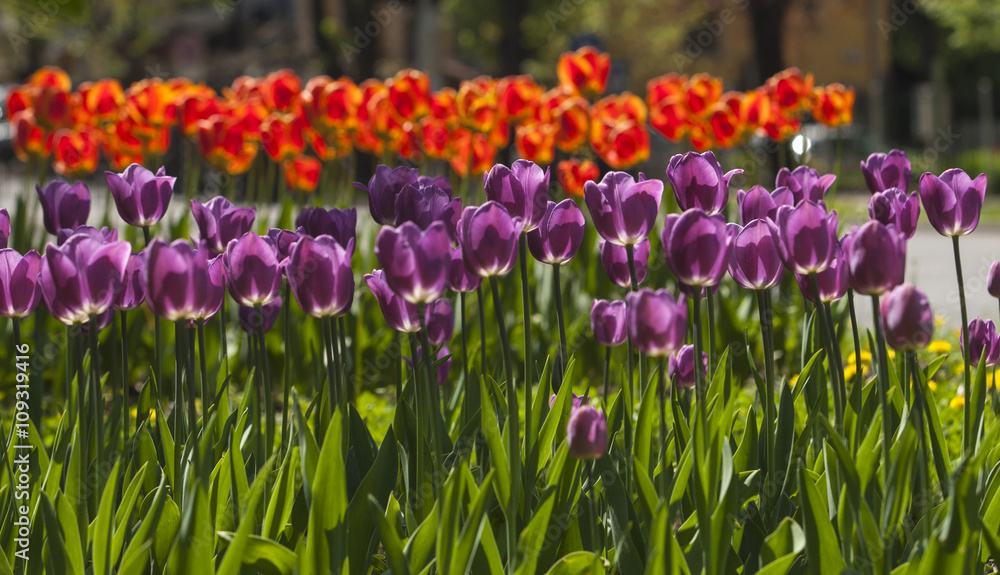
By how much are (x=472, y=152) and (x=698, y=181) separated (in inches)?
116

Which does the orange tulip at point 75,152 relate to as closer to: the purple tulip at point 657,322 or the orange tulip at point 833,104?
the orange tulip at point 833,104

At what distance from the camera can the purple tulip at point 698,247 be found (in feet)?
4.84

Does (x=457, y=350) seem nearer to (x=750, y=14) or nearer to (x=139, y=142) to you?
(x=139, y=142)

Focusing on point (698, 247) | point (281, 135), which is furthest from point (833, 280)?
point (281, 135)

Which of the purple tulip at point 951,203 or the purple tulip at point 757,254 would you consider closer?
the purple tulip at point 757,254

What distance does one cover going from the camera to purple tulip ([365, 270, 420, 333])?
1.75m

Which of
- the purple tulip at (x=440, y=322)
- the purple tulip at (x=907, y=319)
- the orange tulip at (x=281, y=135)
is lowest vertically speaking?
the purple tulip at (x=907, y=319)

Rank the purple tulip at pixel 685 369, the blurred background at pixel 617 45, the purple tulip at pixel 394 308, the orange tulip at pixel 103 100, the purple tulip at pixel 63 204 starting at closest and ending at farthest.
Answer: the purple tulip at pixel 394 308
the purple tulip at pixel 685 369
the purple tulip at pixel 63 204
the orange tulip at pixel 103 100
the blurred background at pixel 617 45

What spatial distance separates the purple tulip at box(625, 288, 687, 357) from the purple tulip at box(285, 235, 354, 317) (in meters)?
0.41

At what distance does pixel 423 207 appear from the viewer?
69.0 inches

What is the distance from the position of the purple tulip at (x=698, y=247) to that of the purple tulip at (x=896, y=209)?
0.42 meters

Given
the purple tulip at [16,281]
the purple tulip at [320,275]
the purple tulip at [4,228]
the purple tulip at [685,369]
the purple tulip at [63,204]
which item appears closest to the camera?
the purple tulip at [320,275]

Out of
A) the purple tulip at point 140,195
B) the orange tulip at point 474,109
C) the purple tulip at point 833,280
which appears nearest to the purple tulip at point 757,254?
the purple tulip at point 833,280

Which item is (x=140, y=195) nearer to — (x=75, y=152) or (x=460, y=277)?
(x=460, y=277)
